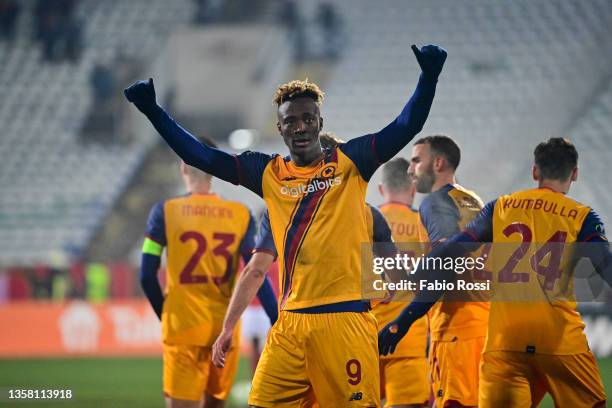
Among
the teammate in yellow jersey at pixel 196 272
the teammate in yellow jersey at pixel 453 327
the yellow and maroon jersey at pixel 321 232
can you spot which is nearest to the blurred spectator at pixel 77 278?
the teammate in yellow jersey at pixel 196 272

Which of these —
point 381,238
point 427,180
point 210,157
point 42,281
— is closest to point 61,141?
point 42,281

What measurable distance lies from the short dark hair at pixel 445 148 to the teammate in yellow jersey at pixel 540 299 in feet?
3.77

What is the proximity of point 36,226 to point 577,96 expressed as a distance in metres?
13.5

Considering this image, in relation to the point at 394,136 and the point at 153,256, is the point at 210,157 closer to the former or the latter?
the point at 394,136

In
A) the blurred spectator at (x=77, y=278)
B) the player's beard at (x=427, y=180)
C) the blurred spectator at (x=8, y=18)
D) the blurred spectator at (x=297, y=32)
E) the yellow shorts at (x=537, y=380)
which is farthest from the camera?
the blurred spectator at (x=8, y=18)

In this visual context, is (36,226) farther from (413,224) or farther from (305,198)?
(305,198)

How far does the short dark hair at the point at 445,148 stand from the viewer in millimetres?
6324

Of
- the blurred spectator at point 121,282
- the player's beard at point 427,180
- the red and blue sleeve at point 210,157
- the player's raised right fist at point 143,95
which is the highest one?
the blurred spectator at point 121,282

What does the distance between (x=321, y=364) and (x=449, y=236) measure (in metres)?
1.76

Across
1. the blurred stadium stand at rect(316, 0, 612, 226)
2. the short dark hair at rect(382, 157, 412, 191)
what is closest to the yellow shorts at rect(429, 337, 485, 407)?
the short dark hair at rect(382, 157, 412, 191)

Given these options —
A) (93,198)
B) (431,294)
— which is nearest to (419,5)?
(93,198)

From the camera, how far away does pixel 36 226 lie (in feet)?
75.6

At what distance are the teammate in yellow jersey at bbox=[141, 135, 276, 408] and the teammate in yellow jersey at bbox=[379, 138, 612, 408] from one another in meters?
2.07

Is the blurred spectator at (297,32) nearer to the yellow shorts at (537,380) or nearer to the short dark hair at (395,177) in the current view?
the short dark hair at (395,177)
